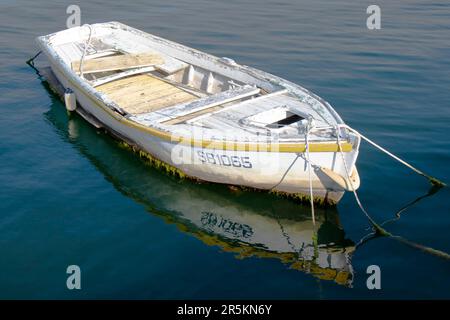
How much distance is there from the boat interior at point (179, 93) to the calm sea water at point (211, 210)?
1834 mm

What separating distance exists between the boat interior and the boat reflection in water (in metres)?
1.88

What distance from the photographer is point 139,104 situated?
59.0ft

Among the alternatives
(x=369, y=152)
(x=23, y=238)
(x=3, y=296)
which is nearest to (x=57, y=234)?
(x=23, y=238)

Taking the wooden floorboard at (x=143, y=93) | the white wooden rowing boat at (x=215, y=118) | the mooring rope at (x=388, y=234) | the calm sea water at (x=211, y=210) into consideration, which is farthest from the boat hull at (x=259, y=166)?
the wooden floorboard at (x=143, y=93)

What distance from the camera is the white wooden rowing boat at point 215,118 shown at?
13.7m

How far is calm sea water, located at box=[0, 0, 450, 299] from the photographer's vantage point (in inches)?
471

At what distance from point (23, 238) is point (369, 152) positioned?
1124 centimetres

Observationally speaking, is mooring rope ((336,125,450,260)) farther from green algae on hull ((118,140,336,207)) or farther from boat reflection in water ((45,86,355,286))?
green algae on hull ((118,140,336,207))

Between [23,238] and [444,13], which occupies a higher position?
[444,13]

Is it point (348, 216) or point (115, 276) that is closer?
point (115, 276)

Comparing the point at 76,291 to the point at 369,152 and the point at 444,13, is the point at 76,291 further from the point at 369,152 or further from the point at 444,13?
Result: the point at 444,13

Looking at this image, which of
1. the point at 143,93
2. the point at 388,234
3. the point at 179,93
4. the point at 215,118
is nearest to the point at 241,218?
the point at 215,118
